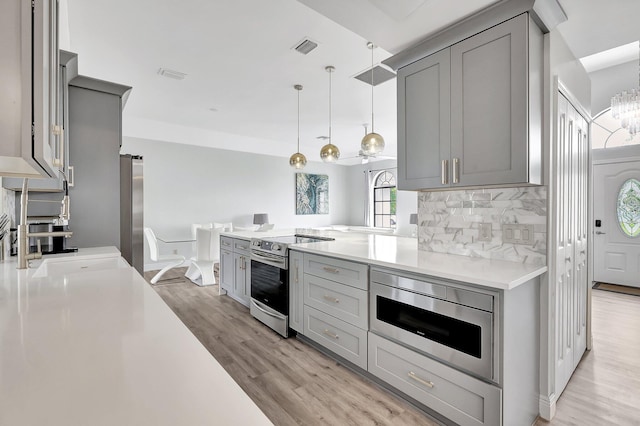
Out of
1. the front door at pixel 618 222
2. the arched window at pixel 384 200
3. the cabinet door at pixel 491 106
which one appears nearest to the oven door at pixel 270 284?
the cabinet door at pixel 491 106

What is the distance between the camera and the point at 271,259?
10.00 ft

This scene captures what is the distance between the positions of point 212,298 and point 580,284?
12.9 feet

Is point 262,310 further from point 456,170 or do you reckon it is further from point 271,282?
point 456,170

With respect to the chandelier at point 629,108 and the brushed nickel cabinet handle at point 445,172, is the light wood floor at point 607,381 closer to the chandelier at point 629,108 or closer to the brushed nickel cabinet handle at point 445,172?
the brushed nickel cabinet handle at point 445,172

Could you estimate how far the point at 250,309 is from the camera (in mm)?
3525

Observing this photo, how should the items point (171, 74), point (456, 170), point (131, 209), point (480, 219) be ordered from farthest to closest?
point (171, 74), point (131, 209), point (480, 219), point (456, 170)

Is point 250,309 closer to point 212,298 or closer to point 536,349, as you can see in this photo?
point 212,298

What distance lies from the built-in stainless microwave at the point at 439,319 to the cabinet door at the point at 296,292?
2.73 feet

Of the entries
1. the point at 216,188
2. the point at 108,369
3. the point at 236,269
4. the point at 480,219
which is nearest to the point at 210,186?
the point at 216,188

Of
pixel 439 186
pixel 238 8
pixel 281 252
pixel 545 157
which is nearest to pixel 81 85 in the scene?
pixel 238 8

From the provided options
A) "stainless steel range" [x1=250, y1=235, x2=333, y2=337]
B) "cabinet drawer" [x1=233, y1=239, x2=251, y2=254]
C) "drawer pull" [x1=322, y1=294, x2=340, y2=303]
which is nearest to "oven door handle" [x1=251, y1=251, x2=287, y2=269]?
"stainless steel range" [x1=250, y1=235, x2=333, y2=337]

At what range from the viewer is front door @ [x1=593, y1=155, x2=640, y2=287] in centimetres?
447

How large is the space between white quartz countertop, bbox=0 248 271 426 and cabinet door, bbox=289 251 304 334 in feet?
5.48

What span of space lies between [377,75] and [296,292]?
2.78m
